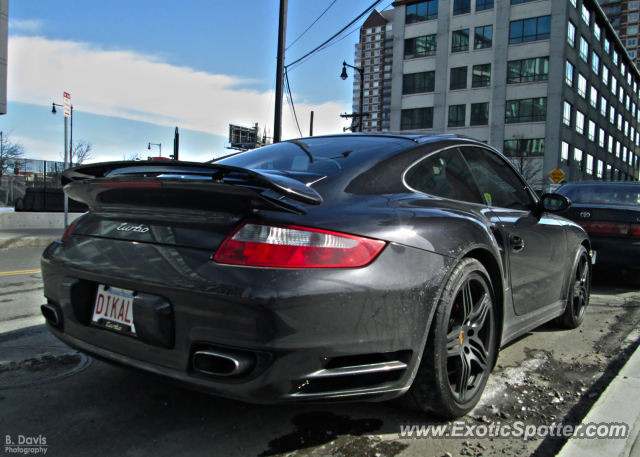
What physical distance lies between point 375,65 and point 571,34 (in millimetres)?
145845

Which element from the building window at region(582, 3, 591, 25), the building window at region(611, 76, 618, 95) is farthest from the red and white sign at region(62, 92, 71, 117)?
the building window at region(611, 76, 618, 95)

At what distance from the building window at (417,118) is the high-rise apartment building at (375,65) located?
114 m

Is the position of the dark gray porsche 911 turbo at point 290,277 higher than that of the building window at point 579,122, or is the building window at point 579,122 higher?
the building window at point 579,122

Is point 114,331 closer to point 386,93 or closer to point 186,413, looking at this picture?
point 186,413

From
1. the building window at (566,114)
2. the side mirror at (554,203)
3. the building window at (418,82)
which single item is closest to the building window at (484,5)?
the building window at (418,82)

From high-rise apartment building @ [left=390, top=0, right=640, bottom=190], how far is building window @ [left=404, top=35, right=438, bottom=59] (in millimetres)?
87

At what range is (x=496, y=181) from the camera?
321 cm

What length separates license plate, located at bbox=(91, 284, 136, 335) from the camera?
76.3 inches

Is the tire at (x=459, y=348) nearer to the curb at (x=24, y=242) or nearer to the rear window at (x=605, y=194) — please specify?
the rear window at (x=605, y=194)

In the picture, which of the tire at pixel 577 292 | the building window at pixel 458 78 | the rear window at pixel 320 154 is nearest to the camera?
the rear window at pixel 320 154

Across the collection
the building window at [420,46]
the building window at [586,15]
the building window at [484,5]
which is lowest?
the building window at [420,46]

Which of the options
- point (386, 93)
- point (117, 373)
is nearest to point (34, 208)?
point (117, 373)

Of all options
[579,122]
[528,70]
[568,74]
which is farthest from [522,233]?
[579,122]

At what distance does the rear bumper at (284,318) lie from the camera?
67.0 inches
